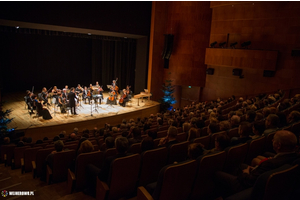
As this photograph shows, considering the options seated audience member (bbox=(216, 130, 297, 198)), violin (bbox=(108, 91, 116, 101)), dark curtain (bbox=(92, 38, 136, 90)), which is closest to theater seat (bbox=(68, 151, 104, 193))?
seated audience member (bbox=(216, 130, 297, 198))

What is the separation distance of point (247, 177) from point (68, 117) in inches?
322

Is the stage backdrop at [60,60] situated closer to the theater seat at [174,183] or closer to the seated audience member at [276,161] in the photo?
the theater seat at [174,183]

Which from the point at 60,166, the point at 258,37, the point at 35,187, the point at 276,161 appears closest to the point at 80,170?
the point at 60,166

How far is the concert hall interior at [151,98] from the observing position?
2391mm

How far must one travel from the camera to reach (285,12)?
9430 mm

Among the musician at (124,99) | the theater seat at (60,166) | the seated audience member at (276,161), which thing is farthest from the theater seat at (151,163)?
the musician at (124,99)

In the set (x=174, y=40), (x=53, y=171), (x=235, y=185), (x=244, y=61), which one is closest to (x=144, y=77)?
(x=174, y=40)

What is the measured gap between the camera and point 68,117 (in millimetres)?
9023

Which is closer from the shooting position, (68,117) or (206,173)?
(206,173)

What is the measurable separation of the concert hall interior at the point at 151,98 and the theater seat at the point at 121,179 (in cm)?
1

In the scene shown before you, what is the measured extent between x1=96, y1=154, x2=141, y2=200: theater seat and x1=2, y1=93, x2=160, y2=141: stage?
6.19 meters

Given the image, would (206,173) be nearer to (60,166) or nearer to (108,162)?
(108,162)

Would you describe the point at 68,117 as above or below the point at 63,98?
below

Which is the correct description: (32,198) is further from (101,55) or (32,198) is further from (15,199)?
(101,55)
